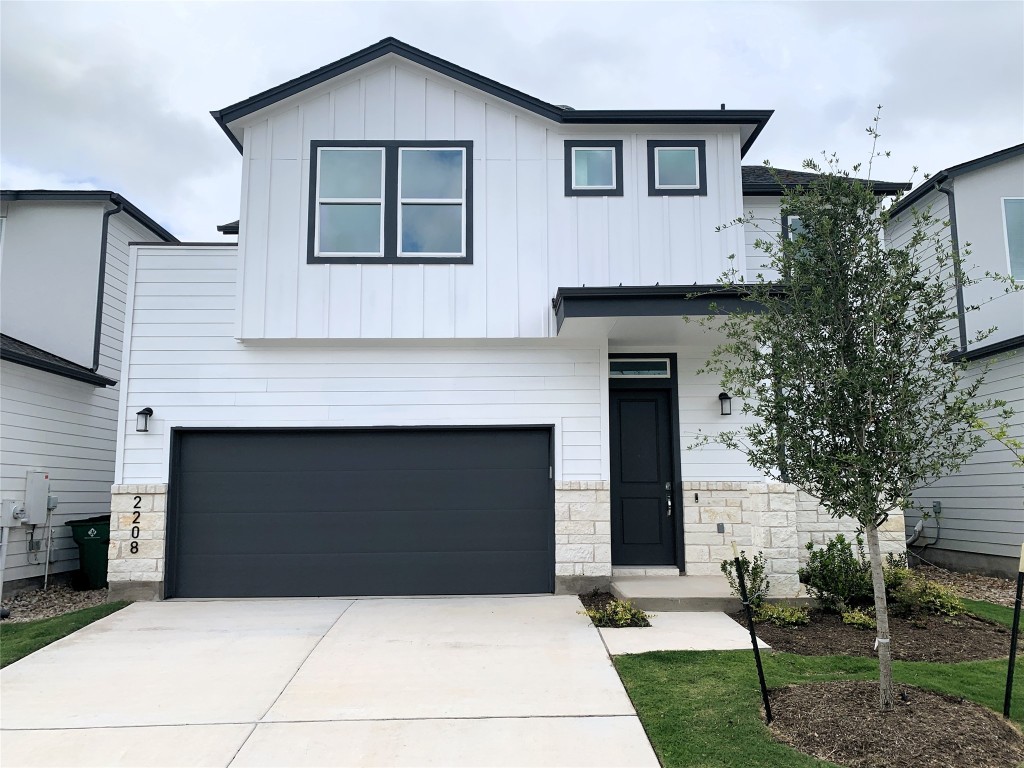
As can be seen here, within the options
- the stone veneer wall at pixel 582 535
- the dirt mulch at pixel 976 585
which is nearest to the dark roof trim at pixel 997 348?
the dirt mulch at pixel 976 585

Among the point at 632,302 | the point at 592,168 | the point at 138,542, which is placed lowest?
the point at 138,542

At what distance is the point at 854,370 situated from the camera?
4422 mm

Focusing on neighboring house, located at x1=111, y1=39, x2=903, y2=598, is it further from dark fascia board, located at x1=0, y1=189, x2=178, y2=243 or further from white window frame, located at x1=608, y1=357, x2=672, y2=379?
dark fascia board, located at x1=0, y1=189, x2=178, y2=243

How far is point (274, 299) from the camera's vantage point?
8.92m

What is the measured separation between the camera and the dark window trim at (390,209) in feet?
29.6

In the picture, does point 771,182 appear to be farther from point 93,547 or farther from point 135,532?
point 93,547

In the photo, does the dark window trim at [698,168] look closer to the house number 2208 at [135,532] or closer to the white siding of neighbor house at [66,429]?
the house number 2208 at [135,532]

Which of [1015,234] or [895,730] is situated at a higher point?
[1015,234]

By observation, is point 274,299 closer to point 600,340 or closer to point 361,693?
point 600,340

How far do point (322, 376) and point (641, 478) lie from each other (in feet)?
13.9

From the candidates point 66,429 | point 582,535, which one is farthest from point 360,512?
point 66,429

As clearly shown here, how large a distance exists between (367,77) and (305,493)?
207 inches

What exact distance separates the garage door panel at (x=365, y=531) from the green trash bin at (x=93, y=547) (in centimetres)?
164

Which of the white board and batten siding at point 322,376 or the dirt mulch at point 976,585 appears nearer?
the dirt mulch at point 976,585
